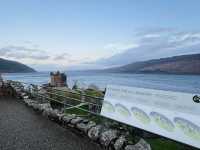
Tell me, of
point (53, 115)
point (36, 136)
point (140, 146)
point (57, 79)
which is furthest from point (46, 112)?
point (57, 79)

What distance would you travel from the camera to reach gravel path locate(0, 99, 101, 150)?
6246 millimetres

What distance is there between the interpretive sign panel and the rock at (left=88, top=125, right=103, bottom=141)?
23.3 inches

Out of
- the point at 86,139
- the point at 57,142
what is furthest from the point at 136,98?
the point at 57,142

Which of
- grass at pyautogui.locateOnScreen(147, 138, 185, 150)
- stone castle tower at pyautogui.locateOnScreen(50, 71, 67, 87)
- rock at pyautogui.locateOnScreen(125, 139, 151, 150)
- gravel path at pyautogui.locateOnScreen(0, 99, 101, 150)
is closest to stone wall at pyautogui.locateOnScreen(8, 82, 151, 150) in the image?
rock at pyautogui.locateOnScreen(125, 139, 151, 150)

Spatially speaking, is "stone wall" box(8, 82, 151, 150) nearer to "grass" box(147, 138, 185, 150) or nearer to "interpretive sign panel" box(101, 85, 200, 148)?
"interpretive sign panel" box(101, 85, 200, 148)

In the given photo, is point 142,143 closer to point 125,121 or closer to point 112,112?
point 125,121

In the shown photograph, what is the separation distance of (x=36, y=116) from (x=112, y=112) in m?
3.84

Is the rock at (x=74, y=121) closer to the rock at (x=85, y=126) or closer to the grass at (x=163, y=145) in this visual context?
the rock at (x=85, y=126)

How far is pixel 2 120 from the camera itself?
30.1 ft

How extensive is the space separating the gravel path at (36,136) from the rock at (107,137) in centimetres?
21

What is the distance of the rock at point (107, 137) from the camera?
19.5 feet

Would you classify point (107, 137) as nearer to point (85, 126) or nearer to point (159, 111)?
point (85, 126)

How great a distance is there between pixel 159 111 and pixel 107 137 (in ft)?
4.64

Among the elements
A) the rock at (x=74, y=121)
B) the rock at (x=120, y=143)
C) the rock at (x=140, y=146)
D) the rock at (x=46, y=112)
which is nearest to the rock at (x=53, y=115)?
the rock at (x=46, y=112)
